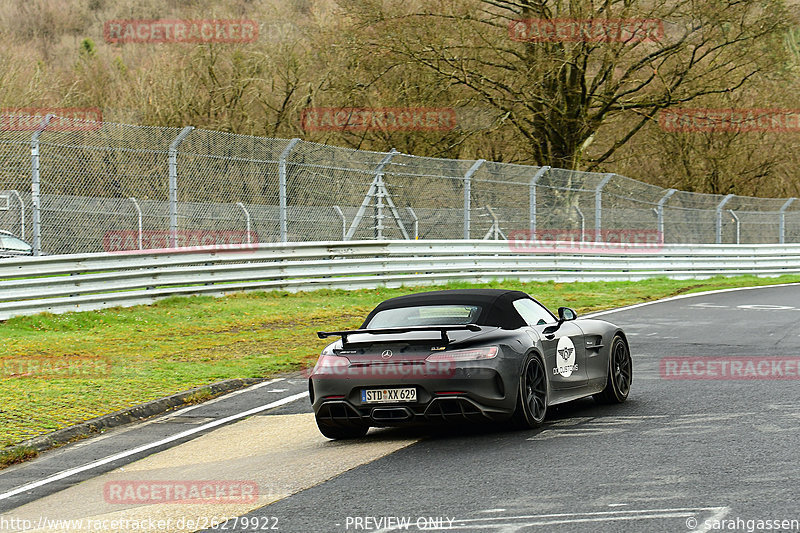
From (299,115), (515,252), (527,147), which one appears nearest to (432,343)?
(515,252)

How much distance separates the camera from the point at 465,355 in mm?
7758

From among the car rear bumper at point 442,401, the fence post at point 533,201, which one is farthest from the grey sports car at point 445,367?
the fence post at point 533,201

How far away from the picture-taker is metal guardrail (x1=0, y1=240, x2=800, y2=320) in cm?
1603

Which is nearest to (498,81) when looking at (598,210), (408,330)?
(598,210)

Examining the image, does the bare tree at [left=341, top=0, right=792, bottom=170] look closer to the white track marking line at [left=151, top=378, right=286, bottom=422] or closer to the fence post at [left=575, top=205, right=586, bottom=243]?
the fence post at [left=575, top=205, right=586, bottom=243]

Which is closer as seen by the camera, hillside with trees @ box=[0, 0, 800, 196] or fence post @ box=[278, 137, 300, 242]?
fence post @ box=[278, 137, 300, 242]

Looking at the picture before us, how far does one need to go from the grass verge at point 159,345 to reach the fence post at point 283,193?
1194 mm

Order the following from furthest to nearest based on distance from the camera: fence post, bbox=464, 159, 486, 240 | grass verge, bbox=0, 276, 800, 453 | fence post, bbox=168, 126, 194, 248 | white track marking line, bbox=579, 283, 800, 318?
fence post, bbox=464, 159, 486, 240 < white track marking line, bbox=579, 283, 800, 318 < fence post, bbox=168, 126, 194, 248 < grass verge, bbox=0, 276, 800, 453

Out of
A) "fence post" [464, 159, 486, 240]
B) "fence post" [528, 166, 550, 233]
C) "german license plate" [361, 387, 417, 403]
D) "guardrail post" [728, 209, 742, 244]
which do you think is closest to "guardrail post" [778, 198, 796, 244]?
"guardrail post" [728, 209, 742, 244]

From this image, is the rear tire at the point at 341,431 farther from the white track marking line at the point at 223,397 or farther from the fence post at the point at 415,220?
the fence post at the point at 415,220

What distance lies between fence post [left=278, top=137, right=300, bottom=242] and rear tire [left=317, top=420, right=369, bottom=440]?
1133 cm

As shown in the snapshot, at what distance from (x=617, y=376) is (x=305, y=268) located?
457 inches

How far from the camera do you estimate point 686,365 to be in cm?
1152

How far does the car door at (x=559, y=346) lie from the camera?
8.47 metres
